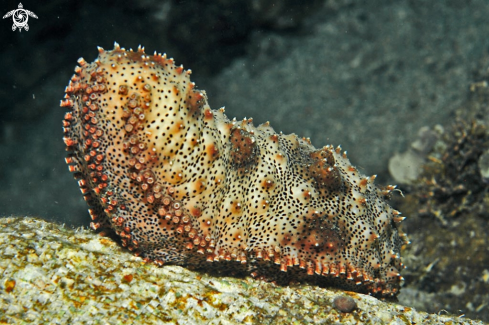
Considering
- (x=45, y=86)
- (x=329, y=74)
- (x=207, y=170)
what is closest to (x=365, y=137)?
(x=329, y=74)

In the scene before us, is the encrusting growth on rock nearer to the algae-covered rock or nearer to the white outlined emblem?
the algae-covered rock

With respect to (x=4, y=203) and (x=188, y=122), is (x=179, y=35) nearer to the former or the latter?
(x=188, y=122)

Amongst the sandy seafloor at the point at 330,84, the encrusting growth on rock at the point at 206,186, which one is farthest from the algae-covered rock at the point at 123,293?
the sandy seafloor at the point at 330,84

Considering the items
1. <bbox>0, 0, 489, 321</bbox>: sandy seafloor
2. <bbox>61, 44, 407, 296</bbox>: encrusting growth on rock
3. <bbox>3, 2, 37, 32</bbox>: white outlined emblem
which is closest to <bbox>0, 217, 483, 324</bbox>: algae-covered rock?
<bbox>61, 44, 407, 296</bbox>: encrusting growth on rock

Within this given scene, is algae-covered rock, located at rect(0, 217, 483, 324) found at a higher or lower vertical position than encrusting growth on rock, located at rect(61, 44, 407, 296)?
lower

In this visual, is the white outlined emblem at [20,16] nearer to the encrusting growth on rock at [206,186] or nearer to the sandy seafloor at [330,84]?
the sandy seafloor at [330,84]

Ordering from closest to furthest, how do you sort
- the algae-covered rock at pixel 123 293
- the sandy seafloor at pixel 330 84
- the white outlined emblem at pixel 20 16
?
the algae-covered rock at pixel 123 293 → the white outlined emblem at pixel 20 16 → the sandy seafloor at pixel 330 84
